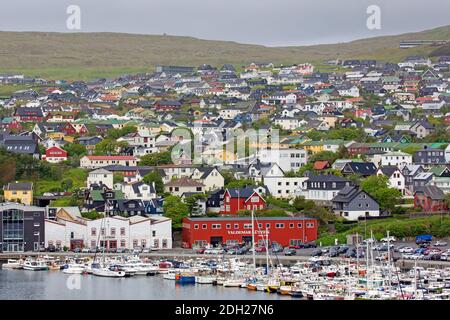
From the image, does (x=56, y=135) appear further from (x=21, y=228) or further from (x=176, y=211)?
(x=21, y=228)

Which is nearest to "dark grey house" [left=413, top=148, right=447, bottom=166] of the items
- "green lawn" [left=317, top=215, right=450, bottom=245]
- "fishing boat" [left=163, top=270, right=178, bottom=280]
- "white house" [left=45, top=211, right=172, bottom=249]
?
"green lawn" [left=317, top=215, right=450, bottom=245]

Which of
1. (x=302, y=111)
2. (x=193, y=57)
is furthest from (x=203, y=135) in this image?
(x=193, y=57)

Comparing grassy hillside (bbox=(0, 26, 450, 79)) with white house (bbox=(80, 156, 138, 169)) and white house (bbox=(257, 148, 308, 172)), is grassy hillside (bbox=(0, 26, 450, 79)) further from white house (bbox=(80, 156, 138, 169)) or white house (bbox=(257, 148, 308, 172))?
white house (bbox=(80, 156, 138, 169))

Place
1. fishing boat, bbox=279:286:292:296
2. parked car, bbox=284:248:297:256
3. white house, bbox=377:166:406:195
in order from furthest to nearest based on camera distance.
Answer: white house, bbox=377:166:406:195, parked car, bbox=284:248:297:256, fishing boat, bbox=279:286:292:296

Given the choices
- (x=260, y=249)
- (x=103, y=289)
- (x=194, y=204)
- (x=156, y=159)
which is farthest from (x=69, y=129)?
(x=103, y=289)

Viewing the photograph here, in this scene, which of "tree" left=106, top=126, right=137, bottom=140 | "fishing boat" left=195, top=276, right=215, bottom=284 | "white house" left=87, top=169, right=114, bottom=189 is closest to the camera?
"fishing boat" left=195, top=276, right=215, bottom=284
